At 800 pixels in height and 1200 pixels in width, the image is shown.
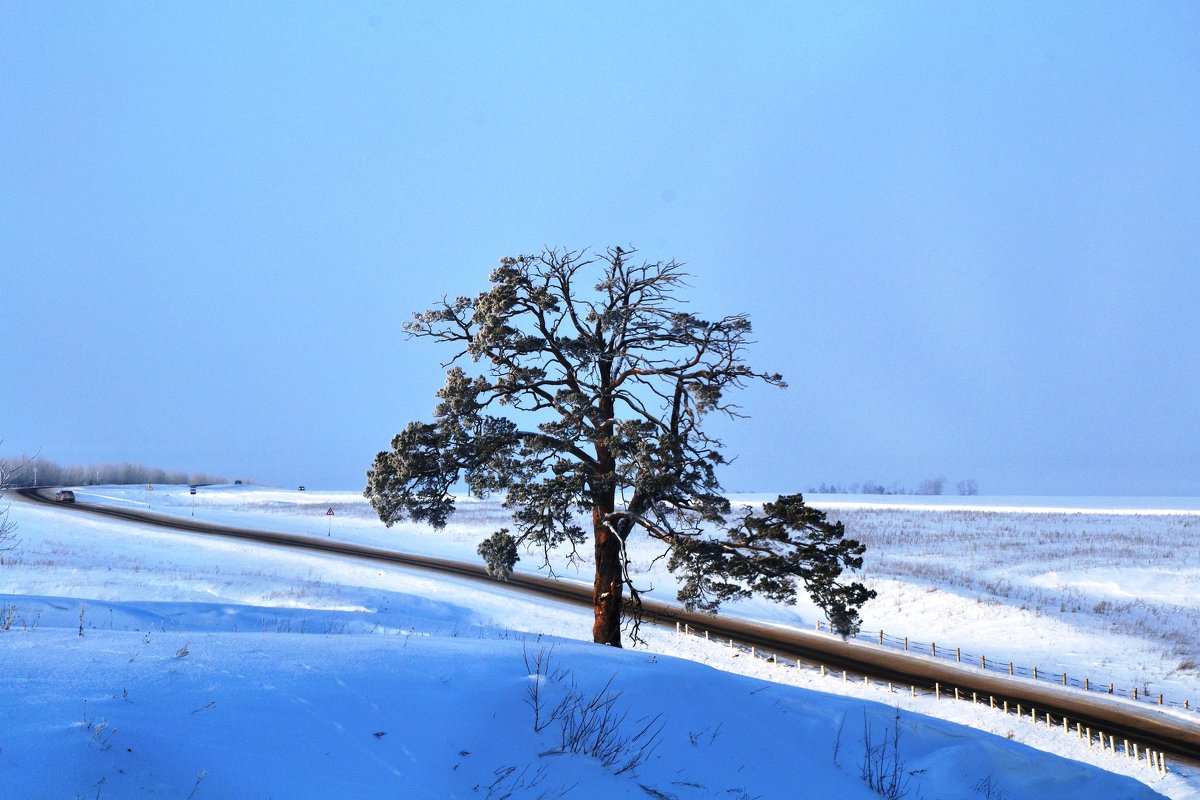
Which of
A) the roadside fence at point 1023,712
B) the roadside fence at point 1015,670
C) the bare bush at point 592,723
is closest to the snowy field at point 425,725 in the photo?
the bare bush at point 592,723

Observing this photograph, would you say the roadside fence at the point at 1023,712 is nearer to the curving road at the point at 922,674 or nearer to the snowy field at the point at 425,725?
the curving road at the point at 922,674

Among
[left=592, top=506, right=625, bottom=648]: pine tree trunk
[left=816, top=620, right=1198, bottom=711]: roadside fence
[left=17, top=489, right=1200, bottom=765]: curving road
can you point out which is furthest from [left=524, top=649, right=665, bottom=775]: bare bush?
[left=816, top=620, right=1198, bottom=711]: roadside fence

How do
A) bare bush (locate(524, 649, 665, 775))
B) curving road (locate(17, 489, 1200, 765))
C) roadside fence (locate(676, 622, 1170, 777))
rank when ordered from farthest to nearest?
curving road (locate(17, 489, 1200, 765)), roadside fence (locate(676, 622, 1170, 777)), bare bush (locate(524, 649, 665, 775))

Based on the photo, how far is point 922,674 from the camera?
2866 cm

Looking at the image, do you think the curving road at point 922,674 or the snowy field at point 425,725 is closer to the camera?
the snowy field at point 425,725

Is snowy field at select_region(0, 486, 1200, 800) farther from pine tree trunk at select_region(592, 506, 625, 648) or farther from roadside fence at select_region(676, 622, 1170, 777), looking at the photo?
pine tree trunk at select_region(592, 506, 625, 648)

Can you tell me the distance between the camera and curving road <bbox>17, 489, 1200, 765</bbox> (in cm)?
2341

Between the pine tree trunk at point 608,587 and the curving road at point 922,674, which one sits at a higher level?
the pine tree trunk at point 608,587

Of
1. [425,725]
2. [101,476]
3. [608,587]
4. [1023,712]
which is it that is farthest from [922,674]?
[101,476]

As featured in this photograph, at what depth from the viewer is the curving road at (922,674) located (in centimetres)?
2341

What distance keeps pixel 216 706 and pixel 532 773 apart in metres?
2.65

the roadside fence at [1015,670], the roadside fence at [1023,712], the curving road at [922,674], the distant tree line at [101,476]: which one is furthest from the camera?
the distant tree line at [101,476]

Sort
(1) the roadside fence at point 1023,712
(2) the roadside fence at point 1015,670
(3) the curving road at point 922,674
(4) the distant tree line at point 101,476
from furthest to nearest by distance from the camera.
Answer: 1. (4) the distant tree line at point 101,476
2. (2) the roadside fence at point 1015,670
3. (3) the curving road at point 922,674
4. (1) the roadside fence at point 1023,712

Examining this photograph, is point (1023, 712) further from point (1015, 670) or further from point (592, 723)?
point (592, 723)
